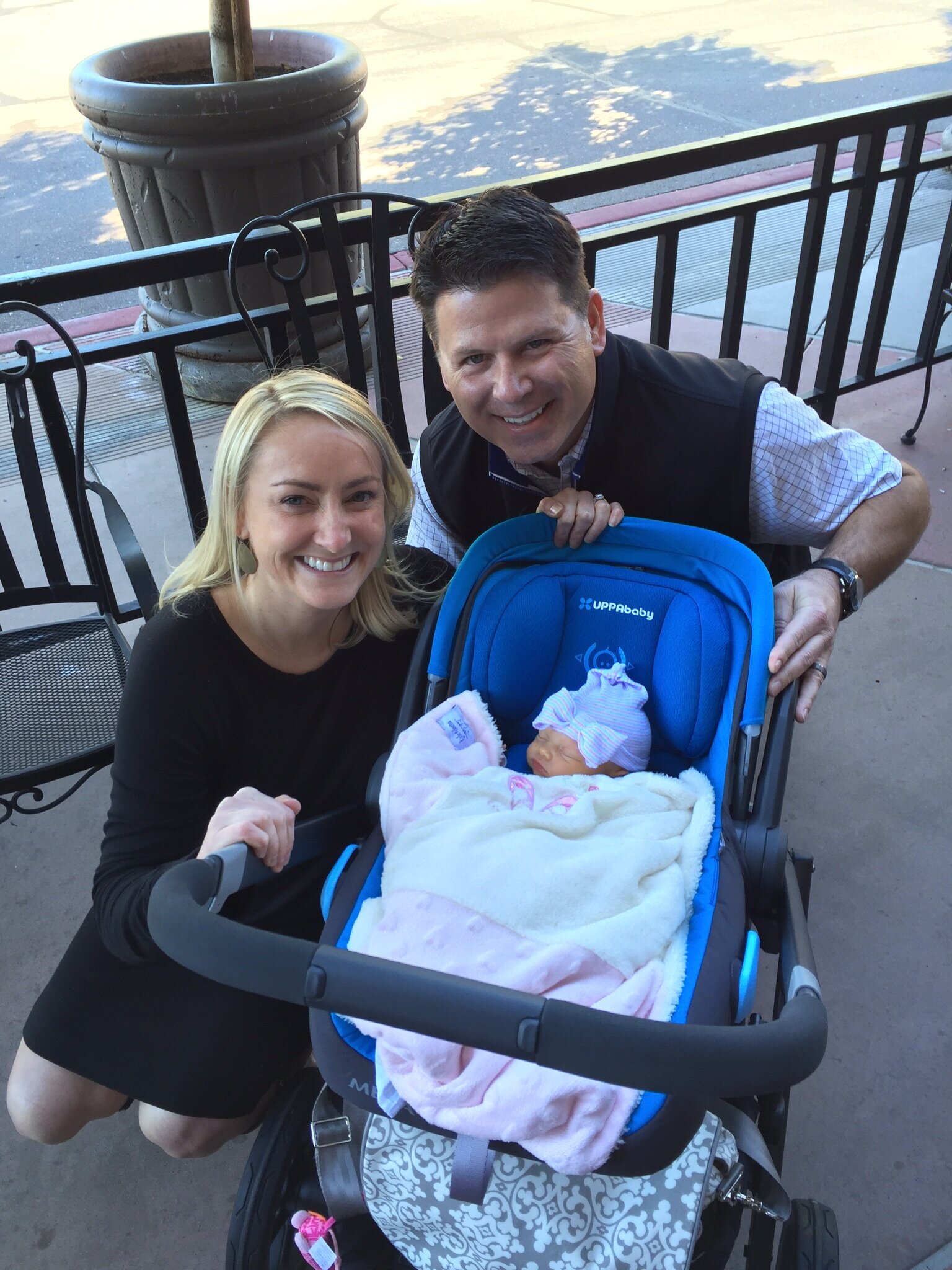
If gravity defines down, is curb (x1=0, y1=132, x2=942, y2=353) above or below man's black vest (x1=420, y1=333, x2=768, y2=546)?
below

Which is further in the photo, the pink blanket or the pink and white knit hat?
the pink and white knit hat

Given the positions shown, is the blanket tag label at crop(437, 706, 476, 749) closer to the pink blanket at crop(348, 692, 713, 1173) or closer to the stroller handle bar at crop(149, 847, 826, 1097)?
the pink blanket at crop(348, 692, 713, 1173)

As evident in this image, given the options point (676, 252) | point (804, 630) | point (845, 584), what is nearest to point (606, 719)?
point (804, 630)

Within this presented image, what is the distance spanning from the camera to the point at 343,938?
4.68ft

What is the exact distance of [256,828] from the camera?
1.42 meters

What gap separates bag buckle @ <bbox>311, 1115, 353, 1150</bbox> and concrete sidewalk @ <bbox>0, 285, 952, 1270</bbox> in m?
0.52

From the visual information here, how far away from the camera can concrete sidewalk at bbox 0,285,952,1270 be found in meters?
1.87

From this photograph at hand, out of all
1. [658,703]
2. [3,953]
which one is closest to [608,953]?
[658,703]

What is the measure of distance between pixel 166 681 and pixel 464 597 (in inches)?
20.8

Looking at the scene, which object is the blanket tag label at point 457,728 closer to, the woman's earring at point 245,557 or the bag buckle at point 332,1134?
the woman's earring at point 245,557

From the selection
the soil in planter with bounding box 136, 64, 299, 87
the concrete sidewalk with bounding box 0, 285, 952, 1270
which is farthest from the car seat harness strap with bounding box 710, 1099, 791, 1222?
the soil in planter with bounding box 136, 64, 299, 87

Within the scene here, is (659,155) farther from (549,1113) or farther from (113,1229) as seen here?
(113,1229)

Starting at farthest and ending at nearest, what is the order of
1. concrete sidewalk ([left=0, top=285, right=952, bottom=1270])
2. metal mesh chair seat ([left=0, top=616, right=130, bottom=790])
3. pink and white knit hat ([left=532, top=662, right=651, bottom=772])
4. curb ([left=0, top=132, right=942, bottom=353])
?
1. curb ([left=0, top=132, right=942, bottom=353])
2. metal mesh chair seat ([left=0, top=616, right=130, bottom=790])
3. concrete sidewalk ([left=0, top=285, right=952, bottom=1270])
4. pink and white knit hat ([left=532, top=662, right=651, bottom=772])

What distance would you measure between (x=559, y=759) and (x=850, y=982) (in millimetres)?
1037
